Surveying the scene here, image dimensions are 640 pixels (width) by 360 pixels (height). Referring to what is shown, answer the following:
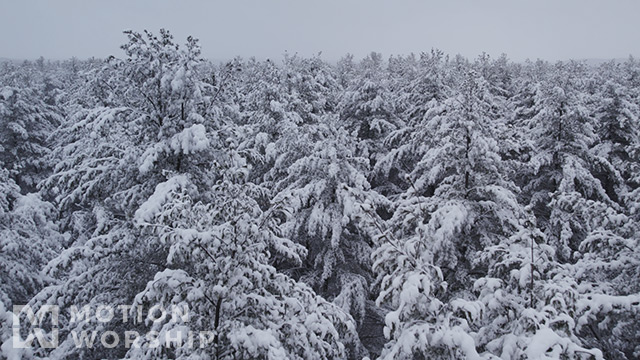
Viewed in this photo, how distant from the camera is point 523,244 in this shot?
230 inches

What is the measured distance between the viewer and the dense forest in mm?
4680

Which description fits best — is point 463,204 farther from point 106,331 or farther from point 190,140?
point 106,331

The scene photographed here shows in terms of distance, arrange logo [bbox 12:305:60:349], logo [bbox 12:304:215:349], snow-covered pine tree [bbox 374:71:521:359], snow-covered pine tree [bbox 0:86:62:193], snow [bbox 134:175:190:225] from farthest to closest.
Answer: snow-covered pine tree [bbox 0:86:62:193], snow-covered pine tree [bbox 374:71:521:359], snow [bbox 134:175:190:225], logo [bbox 12:305:60:349], logo [bbox 12:304:215:349]

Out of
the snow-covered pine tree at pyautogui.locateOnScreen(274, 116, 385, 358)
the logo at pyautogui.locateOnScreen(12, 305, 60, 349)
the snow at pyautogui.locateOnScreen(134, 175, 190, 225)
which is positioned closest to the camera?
the logo at pyautogui.locateOnScreen(12, 305, 60, 349)

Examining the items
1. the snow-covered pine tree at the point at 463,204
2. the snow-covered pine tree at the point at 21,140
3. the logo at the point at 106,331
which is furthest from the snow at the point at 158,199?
the snow-covered pine tree at the point at 21,140

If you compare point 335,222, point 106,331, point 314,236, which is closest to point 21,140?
point 106,331

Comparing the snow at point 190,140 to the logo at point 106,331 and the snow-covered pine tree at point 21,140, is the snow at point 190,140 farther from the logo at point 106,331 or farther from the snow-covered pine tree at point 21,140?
the snow-covered pine tree at point 21,140

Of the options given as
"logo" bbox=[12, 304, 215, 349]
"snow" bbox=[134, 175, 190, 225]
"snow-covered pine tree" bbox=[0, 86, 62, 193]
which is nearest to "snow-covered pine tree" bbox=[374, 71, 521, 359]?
"logo" bbox=[12, 304, 215, 349]

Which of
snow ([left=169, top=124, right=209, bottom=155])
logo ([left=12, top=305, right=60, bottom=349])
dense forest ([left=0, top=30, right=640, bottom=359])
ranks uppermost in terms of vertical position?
snow ([left=169, top=124, right=209, bottom=155])

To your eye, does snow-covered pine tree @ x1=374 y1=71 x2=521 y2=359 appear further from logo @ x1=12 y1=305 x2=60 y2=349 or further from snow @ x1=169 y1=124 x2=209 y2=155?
logo @ x1=12 y1=305 x2=60 y2=349

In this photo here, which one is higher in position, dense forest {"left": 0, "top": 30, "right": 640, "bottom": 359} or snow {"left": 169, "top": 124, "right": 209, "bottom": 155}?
snow {"left": 169, "top": 124, "right": 209, "bottom": 155}

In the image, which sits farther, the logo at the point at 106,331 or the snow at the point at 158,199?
the snow at the point at 158,199

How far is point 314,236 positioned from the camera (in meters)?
10.5

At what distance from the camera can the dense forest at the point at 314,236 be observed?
468 cm
